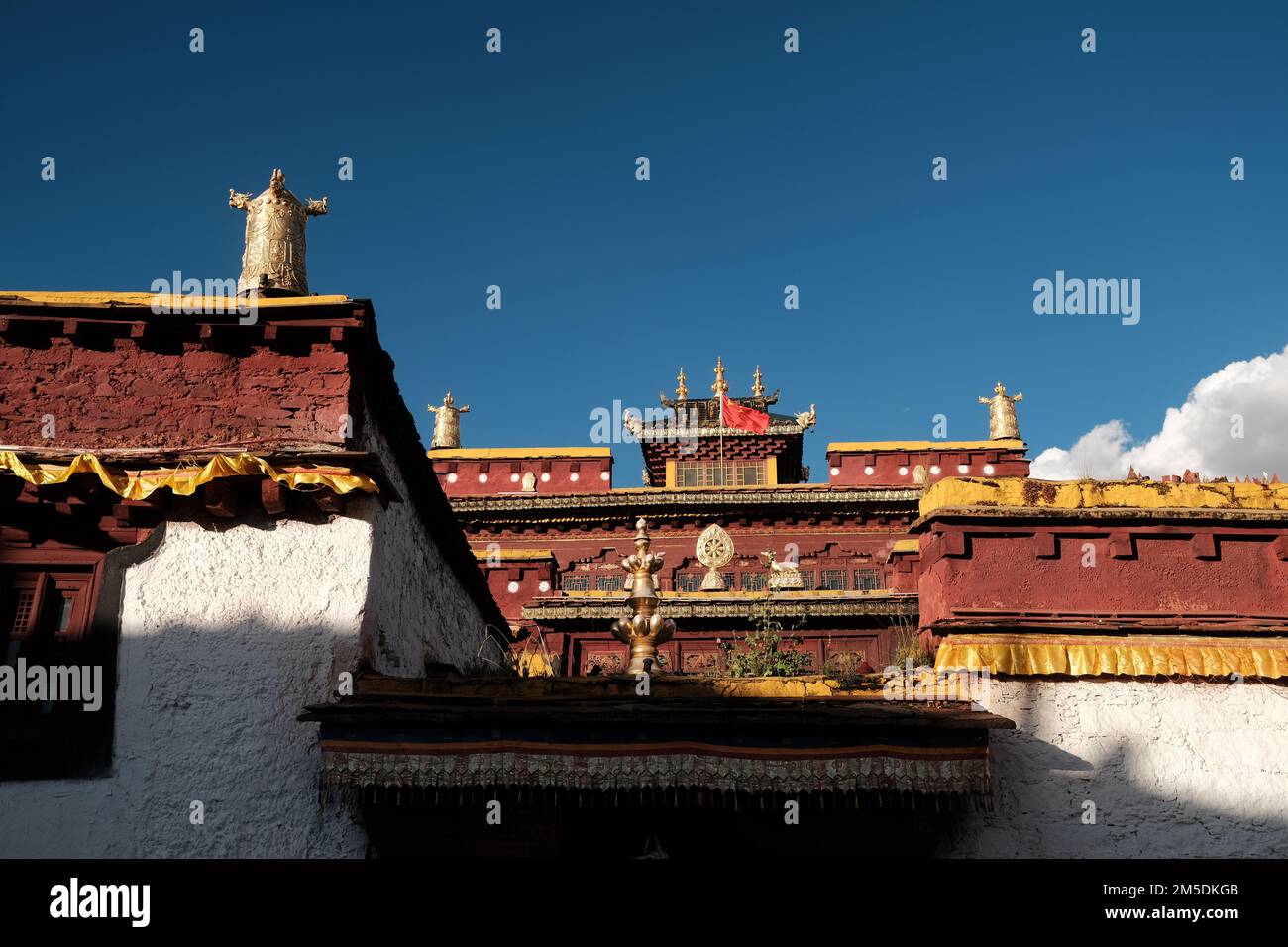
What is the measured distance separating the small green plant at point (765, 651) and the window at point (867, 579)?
6566 millimetres

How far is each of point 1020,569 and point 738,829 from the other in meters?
3.26

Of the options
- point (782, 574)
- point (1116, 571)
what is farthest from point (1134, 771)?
point (782, 574)

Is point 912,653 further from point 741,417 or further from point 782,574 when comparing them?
point 741,417

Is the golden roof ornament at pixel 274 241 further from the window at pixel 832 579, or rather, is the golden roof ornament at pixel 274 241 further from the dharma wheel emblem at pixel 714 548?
the window at pixel 832 579

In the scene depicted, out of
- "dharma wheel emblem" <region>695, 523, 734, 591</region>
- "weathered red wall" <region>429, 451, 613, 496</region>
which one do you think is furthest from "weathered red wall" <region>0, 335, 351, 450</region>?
"weathered red wall" <region>429, 451, 613, 496</region>

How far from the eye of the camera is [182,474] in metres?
8.98

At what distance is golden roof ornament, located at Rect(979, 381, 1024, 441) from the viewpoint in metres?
35.2

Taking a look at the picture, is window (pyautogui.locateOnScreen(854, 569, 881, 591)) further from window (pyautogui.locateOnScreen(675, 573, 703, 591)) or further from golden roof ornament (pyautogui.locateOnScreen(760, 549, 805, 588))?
window (pyautogui.locateOnScreen(675, 573, 703, 591))
